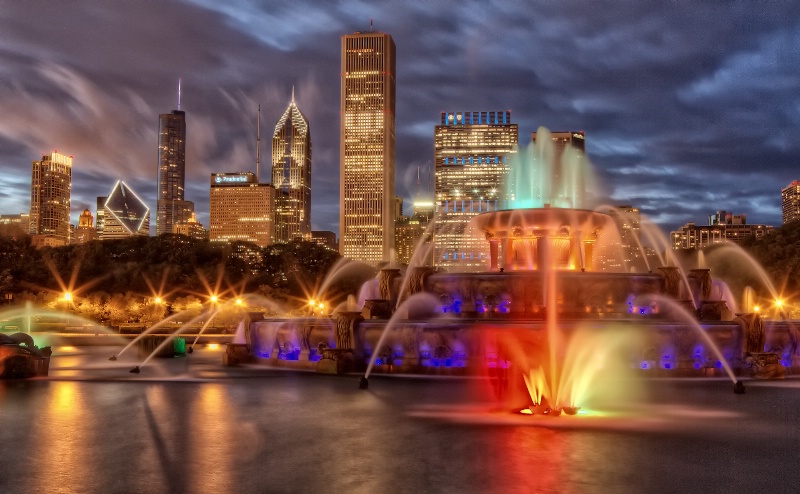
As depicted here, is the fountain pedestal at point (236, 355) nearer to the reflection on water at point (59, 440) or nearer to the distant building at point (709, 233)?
the reflection on water at point (59, 440)

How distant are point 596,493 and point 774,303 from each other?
174 ft

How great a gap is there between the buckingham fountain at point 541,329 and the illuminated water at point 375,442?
2.09 metres

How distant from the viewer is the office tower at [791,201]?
557ft

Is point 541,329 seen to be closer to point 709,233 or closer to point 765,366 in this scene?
point 765,366

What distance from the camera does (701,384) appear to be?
19.5 m

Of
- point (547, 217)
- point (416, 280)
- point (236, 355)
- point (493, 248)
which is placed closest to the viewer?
point (236, 355)

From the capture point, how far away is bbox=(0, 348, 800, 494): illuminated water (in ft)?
29.9

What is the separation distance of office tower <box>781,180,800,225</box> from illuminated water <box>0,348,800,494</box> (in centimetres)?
17273

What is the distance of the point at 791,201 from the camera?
176 metres

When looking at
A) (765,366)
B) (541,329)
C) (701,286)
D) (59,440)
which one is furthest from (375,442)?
(701,286)

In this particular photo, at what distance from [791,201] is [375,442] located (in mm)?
191983

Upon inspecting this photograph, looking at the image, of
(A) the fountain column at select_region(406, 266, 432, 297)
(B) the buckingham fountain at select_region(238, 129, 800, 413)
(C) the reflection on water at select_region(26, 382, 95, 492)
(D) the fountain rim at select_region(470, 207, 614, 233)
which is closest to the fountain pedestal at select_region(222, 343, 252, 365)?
(B) the buckingham fountain at select_region(238, 129, 800, 413)

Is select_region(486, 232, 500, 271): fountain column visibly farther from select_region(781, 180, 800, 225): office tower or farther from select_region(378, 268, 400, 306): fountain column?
select_region(781, 180, 800, 225): office tower

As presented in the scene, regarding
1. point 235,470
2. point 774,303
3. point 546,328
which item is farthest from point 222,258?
point 235,470
